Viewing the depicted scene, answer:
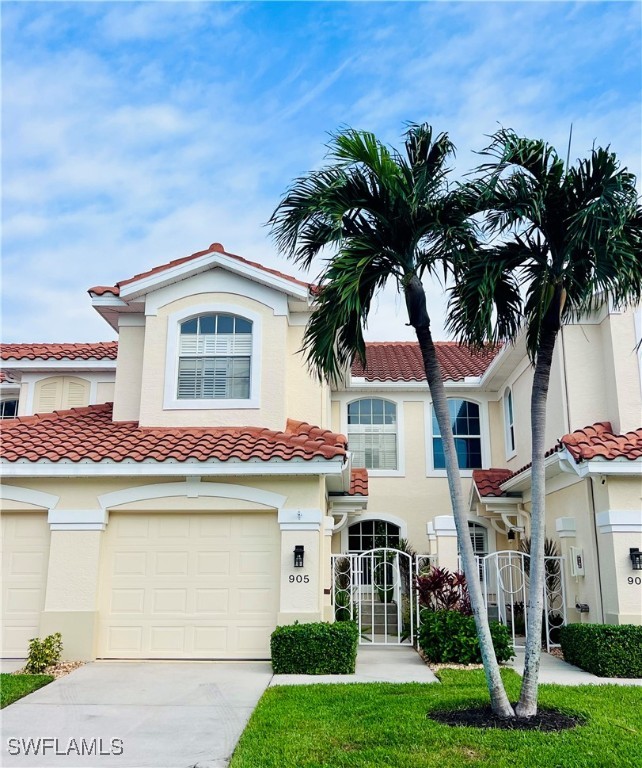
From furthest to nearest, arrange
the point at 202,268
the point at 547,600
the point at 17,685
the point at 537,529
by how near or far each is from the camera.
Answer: the point at 202,268
the point at 547,600
the point at 17,685
the point at 537,529

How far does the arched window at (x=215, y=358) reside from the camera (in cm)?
1424

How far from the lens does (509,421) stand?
64.7ft

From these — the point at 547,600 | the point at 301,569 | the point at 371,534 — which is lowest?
the point at 547,600

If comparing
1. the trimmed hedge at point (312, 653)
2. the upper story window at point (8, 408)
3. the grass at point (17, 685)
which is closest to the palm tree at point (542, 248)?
the trimmed hedge at point (312, 653)

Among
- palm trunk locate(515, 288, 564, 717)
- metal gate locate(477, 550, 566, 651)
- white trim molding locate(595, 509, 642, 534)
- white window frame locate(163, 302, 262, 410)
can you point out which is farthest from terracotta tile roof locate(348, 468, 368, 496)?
palm trunk locate(515, 288, 564, 717)

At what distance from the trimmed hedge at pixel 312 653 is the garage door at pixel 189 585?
1.14 meters

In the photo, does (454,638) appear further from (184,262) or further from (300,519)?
(184,262)

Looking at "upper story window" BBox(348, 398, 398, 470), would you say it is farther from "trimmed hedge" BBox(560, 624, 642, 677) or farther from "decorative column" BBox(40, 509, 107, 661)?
"trimmed hedge" BBox(560, 624, 642, 677)

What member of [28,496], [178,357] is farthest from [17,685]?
[178,357]

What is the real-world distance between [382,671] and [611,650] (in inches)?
140

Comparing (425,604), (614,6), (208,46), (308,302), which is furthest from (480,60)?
(425,604)

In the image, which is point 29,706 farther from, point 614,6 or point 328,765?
point 614,6

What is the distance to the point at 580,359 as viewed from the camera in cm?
1484

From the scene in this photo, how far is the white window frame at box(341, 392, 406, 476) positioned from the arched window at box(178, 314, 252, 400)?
709cm
